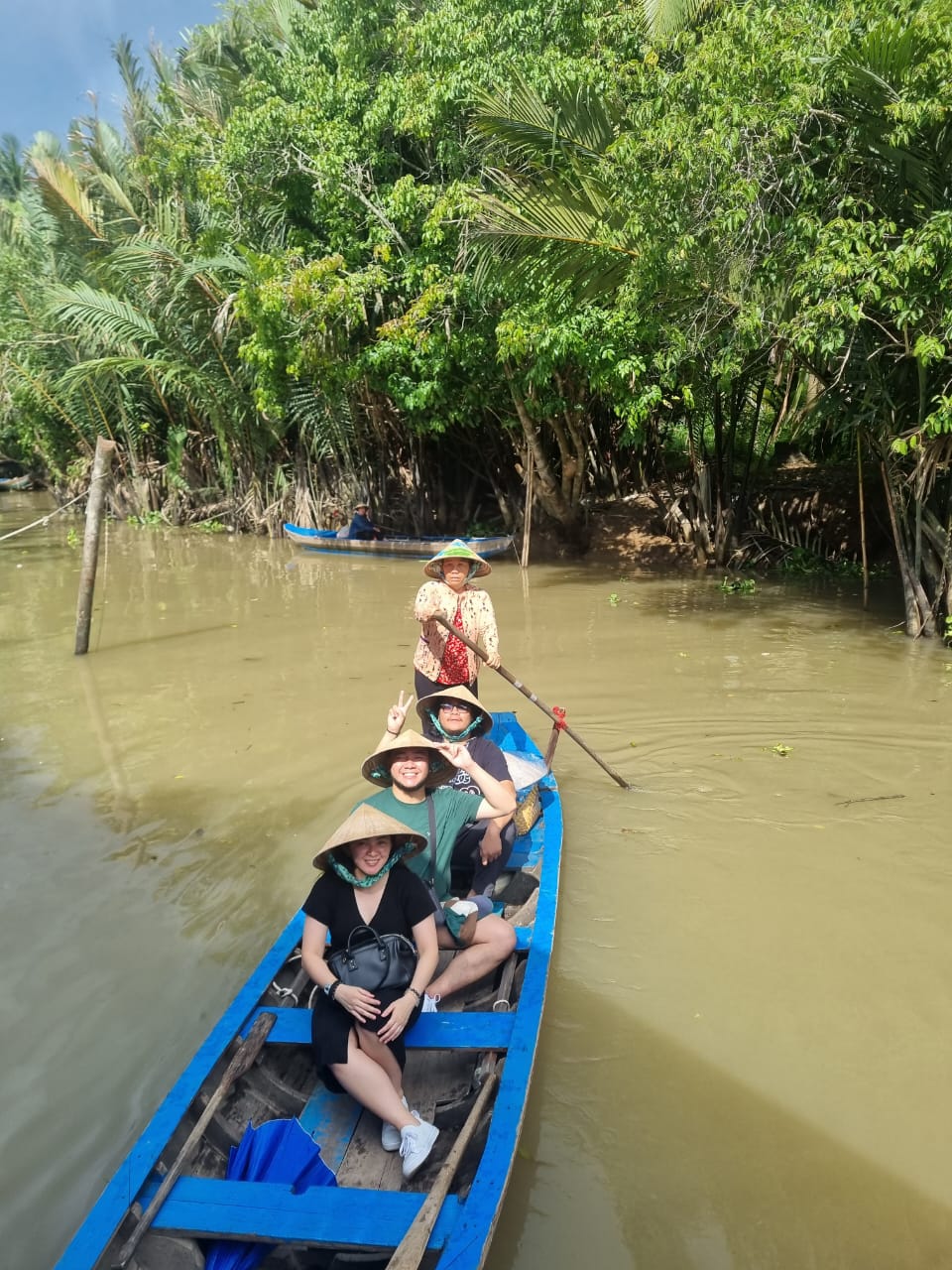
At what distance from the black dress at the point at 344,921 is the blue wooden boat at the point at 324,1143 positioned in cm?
17

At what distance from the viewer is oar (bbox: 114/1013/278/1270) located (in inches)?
86.9

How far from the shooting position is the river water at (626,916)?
8.82 ft

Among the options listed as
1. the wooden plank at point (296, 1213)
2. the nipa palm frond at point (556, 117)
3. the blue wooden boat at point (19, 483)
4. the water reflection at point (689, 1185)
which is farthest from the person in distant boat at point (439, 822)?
the blue wooden boat at point (19, 483)

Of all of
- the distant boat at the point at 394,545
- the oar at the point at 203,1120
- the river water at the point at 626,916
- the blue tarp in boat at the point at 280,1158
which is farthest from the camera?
the distant boat at the point at 394,545

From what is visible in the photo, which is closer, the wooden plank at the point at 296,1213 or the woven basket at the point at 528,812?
the wooden plank at the point at 296,1213

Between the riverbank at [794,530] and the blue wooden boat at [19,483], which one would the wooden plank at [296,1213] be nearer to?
the riverbank at [794,530]

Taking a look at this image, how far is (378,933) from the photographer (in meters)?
2.95

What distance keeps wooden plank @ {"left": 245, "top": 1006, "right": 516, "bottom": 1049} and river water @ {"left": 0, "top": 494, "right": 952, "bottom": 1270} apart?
1.01 feet

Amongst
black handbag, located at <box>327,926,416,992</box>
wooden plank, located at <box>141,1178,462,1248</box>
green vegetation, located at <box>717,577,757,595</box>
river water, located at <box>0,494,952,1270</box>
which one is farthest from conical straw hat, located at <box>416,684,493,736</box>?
green vegetation, located at <box>717,577,757,595</box>

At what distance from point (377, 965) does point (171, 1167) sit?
80 centimetres

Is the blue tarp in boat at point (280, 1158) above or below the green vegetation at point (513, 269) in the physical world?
below

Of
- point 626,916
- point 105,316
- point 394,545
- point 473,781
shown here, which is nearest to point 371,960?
point 473,781

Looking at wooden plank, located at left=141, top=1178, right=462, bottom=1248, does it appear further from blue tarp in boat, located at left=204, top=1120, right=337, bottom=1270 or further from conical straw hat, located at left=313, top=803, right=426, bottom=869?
conical straw hat, located at left=313, top=803, right=426, bottom=869

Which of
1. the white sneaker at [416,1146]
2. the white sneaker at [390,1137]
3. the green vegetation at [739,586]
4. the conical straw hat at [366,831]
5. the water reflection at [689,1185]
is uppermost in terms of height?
the green vegetation at [739,586]
